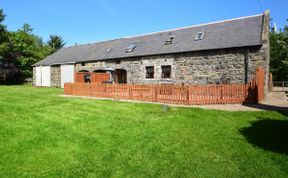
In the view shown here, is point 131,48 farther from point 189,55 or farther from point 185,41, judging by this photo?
point 189,55

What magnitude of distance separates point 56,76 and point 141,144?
30899mm

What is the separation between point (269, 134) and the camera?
27.4 ft

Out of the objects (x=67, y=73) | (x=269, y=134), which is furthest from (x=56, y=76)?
(x=269, y=134)

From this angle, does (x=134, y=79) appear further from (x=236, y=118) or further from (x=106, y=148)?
(x=106, y=148)

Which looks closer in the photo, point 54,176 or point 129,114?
point 54,176

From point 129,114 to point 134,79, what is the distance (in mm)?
15283

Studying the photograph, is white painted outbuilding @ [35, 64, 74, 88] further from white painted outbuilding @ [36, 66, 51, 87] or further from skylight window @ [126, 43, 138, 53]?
skylight window @ [126, 43, 138, 53]

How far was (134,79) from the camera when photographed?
26.5m

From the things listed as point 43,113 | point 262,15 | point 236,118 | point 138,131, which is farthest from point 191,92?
point 262,15

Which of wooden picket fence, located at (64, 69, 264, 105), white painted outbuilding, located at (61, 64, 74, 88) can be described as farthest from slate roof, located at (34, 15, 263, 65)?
wooden picket fence, located at (64, 69, 264, 105)

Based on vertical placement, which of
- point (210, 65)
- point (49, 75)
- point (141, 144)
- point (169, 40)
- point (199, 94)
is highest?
point (169, 40)

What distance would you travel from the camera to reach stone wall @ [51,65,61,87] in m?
35.2

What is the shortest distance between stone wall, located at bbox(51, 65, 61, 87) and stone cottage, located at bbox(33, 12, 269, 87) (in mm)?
2071

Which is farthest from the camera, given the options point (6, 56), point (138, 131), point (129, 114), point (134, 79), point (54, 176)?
point (6, 56)
